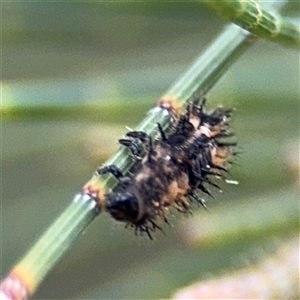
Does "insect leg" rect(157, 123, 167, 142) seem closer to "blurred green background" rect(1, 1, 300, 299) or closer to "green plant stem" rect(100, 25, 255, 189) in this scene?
"green plant stem" rect(100, 25, 255, 189)

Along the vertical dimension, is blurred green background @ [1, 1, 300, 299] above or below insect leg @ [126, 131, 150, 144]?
above

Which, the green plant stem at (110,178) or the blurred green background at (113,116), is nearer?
the green plant stem at (110,178)

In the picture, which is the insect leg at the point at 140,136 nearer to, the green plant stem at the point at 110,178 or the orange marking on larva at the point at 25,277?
the green plant stem at the point at 110,178

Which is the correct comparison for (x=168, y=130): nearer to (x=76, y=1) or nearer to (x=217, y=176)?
(x=217, y=176)

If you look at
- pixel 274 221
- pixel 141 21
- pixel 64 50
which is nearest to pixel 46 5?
pixel 141 21

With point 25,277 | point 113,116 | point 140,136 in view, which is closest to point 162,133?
point 140,136

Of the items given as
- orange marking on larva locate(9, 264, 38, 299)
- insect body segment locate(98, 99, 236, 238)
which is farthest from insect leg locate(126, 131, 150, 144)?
orange marking on larva locate(9, 264, 38, 299)

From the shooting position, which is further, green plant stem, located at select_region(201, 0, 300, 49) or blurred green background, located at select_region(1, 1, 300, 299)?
blurred green background, located at select_region(1, 1, 300, 299)

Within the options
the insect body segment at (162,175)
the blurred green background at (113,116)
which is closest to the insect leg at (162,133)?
the insect body segment at (162,175)
